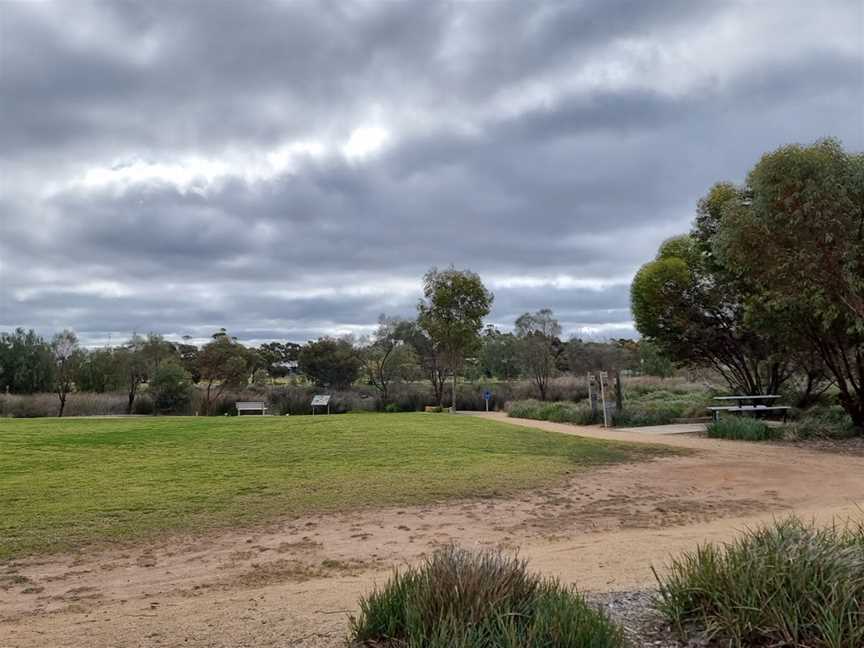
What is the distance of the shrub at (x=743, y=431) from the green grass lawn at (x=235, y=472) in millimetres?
3209

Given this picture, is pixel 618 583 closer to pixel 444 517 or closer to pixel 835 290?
pixel 444 517

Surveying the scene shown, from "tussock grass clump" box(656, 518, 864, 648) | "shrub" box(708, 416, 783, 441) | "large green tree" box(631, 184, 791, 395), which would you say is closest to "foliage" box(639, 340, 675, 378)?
"large green tree" box(631, 184, 791, 395)

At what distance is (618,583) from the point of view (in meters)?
5.08

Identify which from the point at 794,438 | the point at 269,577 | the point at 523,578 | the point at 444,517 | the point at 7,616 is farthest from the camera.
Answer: the point at 794,438

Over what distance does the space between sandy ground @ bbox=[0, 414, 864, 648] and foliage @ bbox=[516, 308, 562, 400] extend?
24.6m

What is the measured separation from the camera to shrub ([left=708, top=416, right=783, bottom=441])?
1592 cm

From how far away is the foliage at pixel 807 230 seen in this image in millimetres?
12922

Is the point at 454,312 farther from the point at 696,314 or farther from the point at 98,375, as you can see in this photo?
the point at 98,375

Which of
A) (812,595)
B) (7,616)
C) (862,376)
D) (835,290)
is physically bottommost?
Answer: (7,616)

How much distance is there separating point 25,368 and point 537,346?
1079 inches

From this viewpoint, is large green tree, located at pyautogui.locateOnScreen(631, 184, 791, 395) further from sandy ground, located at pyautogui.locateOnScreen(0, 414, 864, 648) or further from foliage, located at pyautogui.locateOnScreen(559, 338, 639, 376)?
foliage, located at pyautogui.locateOnScreen(559, 338, 639, 376)

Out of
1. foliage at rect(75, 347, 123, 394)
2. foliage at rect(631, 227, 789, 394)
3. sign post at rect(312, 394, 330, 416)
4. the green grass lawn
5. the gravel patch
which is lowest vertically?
the green grass lawn

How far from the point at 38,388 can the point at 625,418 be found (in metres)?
31.6

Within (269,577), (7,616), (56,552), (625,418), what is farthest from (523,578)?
(625,418)
